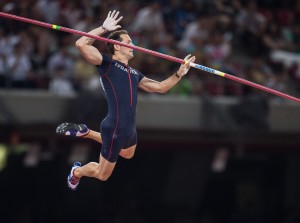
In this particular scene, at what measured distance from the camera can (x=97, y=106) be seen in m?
19.3

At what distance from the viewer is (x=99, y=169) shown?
576 inches

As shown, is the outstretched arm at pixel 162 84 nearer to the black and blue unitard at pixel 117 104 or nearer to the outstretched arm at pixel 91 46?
the black and blue unitard at pixel 117 104

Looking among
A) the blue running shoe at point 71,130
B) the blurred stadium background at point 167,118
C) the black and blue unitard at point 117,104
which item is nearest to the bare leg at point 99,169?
the black and blue unitard at point 117,104

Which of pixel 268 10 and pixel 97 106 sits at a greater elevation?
pixel 268 10

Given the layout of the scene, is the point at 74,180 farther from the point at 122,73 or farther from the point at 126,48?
the point at 126,48

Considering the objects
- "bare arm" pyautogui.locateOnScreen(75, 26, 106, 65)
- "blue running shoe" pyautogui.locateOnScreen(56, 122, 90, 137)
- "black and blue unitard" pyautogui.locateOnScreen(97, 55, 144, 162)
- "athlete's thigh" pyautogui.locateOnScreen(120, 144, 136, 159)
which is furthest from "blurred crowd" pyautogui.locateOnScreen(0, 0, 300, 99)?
"bare arm" pyautogui.locateOnScreen(75, 26, 106, 65)

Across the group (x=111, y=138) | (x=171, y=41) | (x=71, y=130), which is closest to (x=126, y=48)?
(x=111, y=138)

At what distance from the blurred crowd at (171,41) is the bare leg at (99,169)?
466 cm

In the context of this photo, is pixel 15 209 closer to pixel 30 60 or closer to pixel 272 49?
pixel 30 60

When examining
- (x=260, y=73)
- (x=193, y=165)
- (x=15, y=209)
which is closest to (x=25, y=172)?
(x=15, y=209)

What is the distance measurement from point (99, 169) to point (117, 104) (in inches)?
40.6

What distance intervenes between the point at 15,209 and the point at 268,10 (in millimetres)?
7440

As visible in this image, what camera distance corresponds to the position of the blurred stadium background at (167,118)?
1958 cm

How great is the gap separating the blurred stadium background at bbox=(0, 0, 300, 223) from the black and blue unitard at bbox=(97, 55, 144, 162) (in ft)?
15.7
